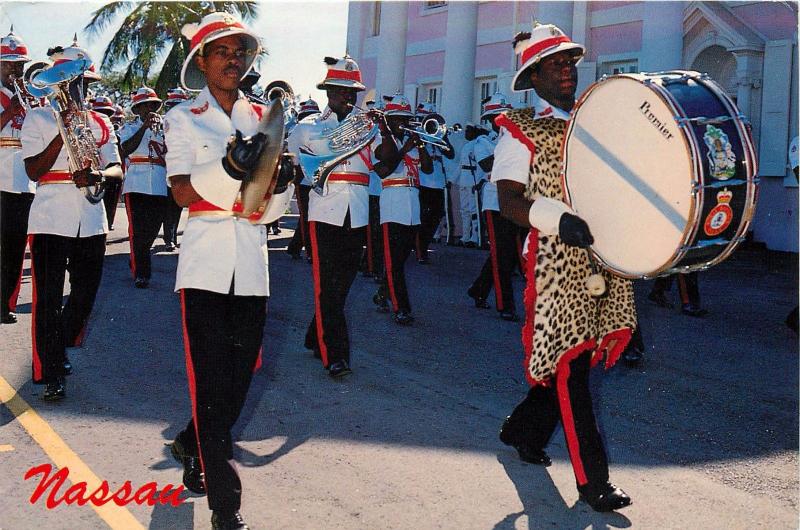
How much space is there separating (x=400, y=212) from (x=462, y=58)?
13.1 meters

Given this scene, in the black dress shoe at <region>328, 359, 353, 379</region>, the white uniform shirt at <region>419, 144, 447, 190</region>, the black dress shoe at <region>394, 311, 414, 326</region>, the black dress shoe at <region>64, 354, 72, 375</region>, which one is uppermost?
the white uniform shirt at <region>419, 144, 447, 190</region>

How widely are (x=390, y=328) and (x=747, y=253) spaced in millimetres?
9044

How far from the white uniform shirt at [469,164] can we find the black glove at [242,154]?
12.2 meters

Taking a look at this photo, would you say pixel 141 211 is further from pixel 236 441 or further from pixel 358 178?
pixel 236 441

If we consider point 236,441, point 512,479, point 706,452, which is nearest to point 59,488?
point 236,441

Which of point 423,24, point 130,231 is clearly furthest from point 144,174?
point 423,24

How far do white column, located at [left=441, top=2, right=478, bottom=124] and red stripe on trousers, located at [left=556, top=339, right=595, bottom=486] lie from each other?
57.5 ft

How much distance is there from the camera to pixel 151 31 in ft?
104

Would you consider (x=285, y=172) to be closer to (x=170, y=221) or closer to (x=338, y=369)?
(x=338, y=369)

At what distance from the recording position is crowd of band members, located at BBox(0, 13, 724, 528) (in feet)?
13.3

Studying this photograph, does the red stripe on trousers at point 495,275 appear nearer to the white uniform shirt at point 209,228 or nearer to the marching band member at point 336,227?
the marching band member at point 336,227

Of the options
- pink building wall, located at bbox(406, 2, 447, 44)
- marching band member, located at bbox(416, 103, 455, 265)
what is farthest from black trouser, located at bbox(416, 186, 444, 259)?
pink building wall, located at bbox(406, 2, 447, 44)

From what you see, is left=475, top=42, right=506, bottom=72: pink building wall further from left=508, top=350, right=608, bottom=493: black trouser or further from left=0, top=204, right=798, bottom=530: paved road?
left=508, top=350, right=608, bottom=493: black trouser

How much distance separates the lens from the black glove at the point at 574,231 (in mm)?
4055
